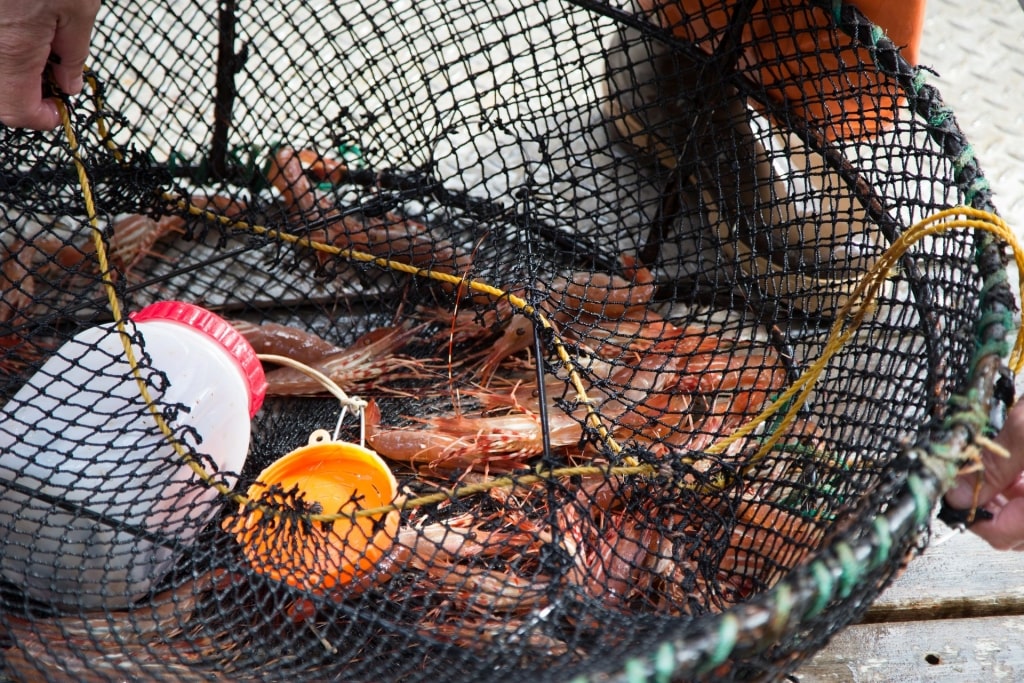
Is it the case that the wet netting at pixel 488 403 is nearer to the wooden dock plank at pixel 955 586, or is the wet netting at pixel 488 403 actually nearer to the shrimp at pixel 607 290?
the shrimp at pixel 607 290

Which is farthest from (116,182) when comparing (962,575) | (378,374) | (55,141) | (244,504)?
(962,575)

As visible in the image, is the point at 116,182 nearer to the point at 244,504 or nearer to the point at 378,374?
the point at 378,374

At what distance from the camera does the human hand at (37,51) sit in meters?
1.20

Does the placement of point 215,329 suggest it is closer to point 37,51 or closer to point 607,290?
point 37,51

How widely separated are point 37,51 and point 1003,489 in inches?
52.0

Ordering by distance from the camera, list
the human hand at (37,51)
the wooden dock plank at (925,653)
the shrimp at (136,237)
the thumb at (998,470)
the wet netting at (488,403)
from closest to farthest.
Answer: the thumb at (998,470), the wet netting at (488,403), the human hand at (37,51), the wooden dock plank at (925,653), the shrimp at (136,237)

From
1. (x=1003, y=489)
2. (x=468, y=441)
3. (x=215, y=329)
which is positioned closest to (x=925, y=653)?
(x=1003, y=489)

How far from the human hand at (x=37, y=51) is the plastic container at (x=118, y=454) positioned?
33 cm

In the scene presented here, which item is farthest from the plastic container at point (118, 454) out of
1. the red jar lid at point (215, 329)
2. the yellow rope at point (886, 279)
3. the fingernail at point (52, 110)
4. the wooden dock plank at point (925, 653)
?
the wooden dock plank at point (925, 653)

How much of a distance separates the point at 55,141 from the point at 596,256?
0.97 metres

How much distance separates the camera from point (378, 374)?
1.67 m

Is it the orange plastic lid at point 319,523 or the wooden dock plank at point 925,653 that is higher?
the orange plastic lid at point 319,523

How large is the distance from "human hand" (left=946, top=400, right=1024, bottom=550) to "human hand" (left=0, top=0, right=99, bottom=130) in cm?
125

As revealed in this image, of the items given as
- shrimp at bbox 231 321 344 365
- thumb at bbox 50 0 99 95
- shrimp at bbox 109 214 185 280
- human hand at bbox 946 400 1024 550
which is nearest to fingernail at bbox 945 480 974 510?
human hand at bbox 946 400 1024 550
